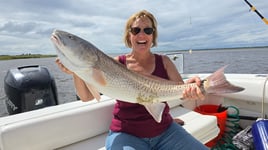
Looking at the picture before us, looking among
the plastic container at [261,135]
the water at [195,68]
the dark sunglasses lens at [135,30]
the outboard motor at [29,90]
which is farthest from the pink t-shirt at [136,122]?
the water at [195,68]

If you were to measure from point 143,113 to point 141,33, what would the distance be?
2.74ft

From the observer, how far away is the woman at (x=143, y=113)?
224 centimetres

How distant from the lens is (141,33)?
8.30 feet

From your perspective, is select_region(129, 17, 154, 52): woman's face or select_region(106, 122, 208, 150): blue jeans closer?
select_region(106, 122, 208, 150): blue jeans

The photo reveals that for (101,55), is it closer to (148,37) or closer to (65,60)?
(65,60)

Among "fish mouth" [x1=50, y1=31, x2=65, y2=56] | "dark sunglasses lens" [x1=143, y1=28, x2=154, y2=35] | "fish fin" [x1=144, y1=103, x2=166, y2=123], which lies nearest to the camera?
"fish mouth" [x1=50, y1=31, x2=65, y2=56]

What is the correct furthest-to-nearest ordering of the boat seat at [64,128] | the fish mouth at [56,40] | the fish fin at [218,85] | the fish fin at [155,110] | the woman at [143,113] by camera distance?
the boat seat at [64,128] → the woman at [143,113] → the fish fin at [155,110] → the fish fin at [218,85] → the fish mouth at [56,40]

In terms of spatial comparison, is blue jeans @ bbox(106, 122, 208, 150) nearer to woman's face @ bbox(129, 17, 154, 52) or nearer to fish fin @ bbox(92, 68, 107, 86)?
fish fin @ bbox(92, 68, 107, 86)

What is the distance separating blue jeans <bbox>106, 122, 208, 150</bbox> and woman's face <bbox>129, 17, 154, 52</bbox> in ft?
3.03

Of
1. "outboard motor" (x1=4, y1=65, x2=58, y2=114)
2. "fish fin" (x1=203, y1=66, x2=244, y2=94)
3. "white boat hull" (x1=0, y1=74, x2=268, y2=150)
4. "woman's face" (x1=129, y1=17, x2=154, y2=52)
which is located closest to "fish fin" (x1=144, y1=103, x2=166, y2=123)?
"fish fin" (x1=203, y1=66, x2=244, y2=94)

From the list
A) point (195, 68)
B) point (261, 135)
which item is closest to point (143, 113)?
point (261, 135)

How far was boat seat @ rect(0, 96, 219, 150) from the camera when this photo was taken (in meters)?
2.42

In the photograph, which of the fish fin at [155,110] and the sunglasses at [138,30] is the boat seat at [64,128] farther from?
the sunglasses at [138,30]

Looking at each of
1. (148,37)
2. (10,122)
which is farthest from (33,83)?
(148,37)
